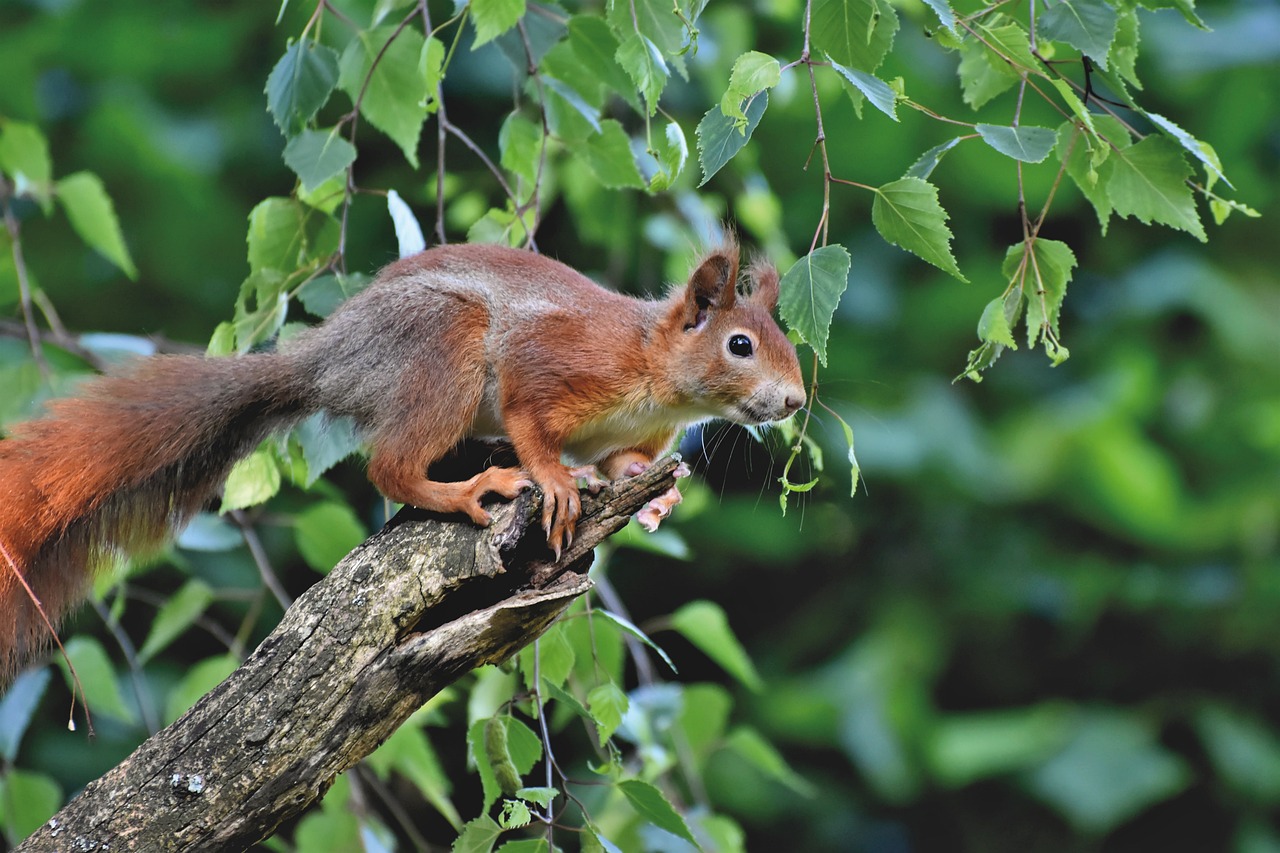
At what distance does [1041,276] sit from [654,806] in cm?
66

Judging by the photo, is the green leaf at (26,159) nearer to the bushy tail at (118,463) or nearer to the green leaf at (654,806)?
the bushy tail at (118,463)

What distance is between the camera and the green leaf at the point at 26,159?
6.35 feet

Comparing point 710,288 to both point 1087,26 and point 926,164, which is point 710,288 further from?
point 1087,26

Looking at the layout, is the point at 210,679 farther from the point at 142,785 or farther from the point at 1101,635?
the point at 1101,635

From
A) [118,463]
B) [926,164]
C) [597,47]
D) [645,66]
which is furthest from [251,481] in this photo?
[926,164]

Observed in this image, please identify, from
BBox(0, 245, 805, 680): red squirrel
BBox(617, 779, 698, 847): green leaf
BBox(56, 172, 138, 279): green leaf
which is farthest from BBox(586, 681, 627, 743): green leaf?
BBox(56, 172, 138, 279): green leaf

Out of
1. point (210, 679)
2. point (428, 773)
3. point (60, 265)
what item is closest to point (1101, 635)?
point (428, 773)

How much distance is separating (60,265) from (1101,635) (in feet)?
9.38

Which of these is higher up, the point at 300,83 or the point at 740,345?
the point at 300,83

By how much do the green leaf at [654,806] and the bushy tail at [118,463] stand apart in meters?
0.63

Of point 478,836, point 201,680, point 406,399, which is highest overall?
point 406,399

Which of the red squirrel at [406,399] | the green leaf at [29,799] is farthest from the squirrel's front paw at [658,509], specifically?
the green leaf at [29,799]

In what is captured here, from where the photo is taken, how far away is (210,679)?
183cm

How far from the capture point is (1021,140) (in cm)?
107
